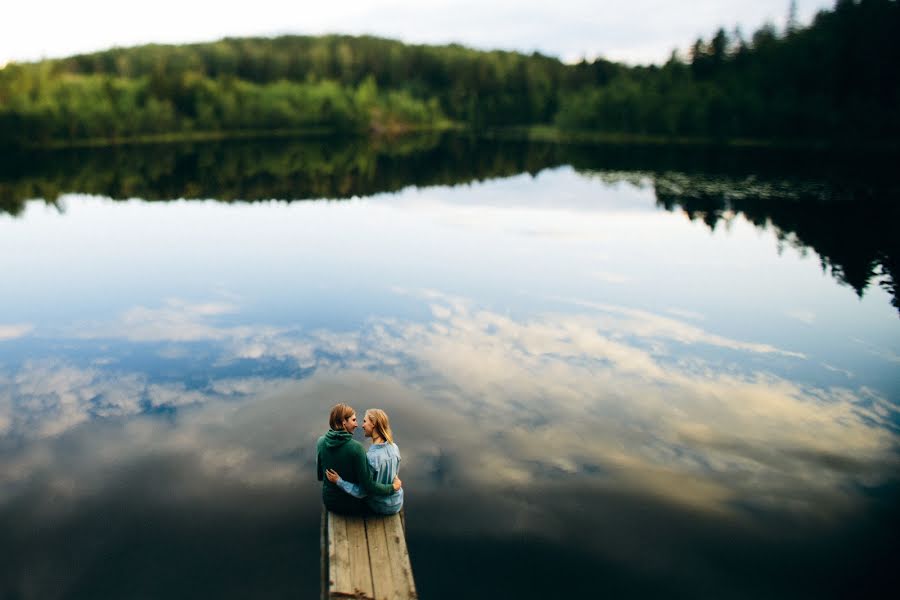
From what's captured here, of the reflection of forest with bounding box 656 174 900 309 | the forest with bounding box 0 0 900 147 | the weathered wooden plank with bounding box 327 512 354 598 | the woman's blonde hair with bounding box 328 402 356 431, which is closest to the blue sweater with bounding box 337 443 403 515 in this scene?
the weathered wooden plank with bounding box 327 512 354 598

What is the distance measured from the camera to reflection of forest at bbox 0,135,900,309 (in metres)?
36.2

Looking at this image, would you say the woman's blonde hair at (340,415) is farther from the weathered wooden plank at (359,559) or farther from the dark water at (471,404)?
the dark water at (471,404)

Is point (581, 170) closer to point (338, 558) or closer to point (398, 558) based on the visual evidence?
point (398, 558)

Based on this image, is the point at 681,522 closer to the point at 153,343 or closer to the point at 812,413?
A: the point at 812,413

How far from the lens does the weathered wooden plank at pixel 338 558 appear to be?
22.5ft

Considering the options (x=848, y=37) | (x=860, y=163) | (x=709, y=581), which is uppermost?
(x=848, y=37)

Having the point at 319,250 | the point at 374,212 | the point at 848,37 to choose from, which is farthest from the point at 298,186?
the point at 848,37

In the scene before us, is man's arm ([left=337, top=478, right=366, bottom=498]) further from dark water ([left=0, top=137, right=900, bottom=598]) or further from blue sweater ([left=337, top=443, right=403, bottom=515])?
dark water ([left=0, top=137, right=900, bottom=598])

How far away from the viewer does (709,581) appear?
888 centimetres

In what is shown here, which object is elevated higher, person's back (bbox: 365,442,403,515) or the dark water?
person's back (bbox: 365,442,403,515)

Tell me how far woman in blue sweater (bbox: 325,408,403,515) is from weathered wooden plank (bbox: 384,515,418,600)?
203mm

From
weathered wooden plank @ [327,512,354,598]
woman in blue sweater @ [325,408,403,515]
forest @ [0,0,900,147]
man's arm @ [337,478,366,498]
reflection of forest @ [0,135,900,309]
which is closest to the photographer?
weathered wooden plank @ [327,512,354,598]

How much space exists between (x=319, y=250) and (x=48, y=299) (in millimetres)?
11617

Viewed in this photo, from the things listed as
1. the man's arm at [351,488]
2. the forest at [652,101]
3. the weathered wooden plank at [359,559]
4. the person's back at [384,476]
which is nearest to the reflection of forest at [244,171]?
Result: the forest at [652,101]
